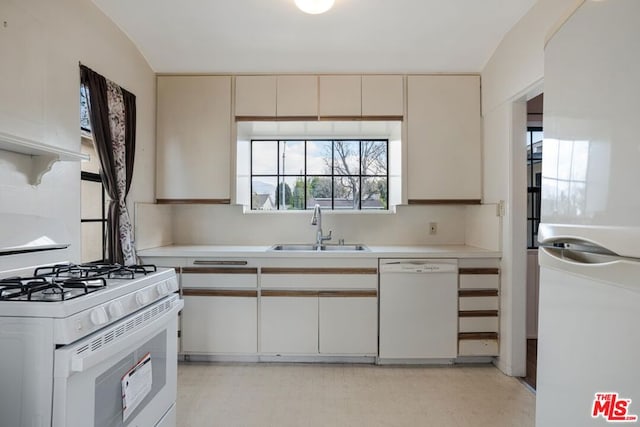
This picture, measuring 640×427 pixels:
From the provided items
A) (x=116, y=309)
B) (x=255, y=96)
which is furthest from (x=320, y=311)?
(x=255, y=96)

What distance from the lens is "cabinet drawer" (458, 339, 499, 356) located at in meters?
2.55

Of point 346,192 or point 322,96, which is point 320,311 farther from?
point 322,96

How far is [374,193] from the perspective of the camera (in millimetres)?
3303

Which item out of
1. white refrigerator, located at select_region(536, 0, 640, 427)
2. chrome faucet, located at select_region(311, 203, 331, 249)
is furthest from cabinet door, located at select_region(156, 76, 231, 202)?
white refrigerator, located at select_region(536, 0, 640, 427)

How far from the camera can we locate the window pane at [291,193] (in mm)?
3297

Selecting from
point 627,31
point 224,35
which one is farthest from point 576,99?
point 224,35

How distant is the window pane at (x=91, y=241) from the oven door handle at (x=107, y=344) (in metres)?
1.10

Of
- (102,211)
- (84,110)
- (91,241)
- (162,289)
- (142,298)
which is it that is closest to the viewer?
(142,298)

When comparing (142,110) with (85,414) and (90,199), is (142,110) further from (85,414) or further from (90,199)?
(85,414)

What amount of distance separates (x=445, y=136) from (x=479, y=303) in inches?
54.7

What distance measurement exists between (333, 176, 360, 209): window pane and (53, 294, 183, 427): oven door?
1947 millimetres

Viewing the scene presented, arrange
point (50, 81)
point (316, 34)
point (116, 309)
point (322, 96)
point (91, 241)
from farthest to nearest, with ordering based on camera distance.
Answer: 1. point (322, 96)
2. point (316, 34)
3. point (91, 241)
4. point (50, 81)
5. point (116, 309)

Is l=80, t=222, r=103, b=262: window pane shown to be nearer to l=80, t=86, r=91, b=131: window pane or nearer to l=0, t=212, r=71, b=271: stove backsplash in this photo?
l=0, t=212, r=71, b=271: stove backsplash

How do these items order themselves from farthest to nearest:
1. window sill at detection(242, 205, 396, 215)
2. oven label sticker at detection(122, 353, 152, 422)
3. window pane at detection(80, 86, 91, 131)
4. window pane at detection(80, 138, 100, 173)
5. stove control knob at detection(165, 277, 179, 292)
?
window sill at detection(242, 205, 396, 215) < window pane at detection(80, 138, 100, 173) < window pane at detection(80, 86, 91, 131) < stove control knob at detection(165, 277, 179, 292) < oven label sticker at detection(122, 353, 152, 422)
